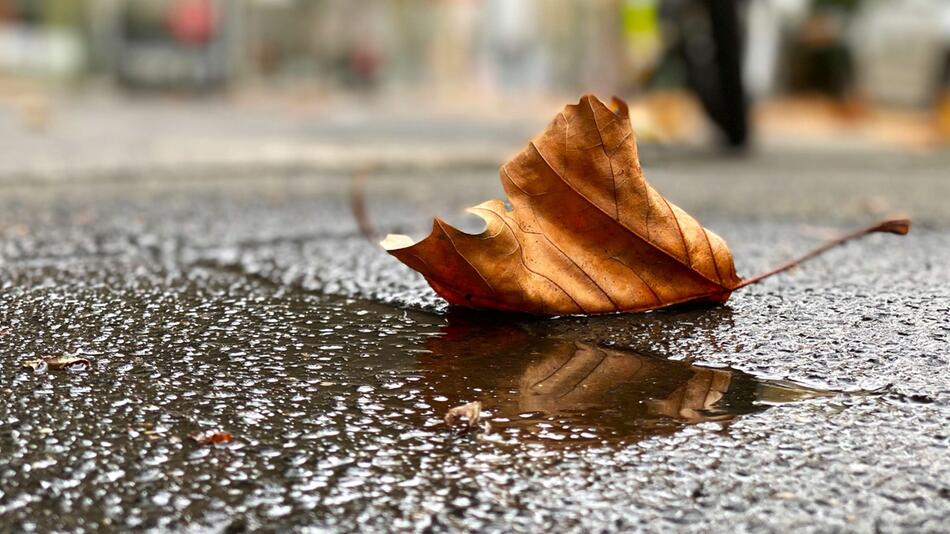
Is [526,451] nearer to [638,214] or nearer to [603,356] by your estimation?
[603,356]

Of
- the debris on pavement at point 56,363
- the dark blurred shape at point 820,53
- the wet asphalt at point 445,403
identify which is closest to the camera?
the wet asphalt at point 445,403

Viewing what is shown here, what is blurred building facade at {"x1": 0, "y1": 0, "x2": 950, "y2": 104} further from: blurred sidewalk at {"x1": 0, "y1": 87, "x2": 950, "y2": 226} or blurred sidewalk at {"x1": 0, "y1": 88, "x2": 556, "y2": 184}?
blurred sidewalk at {"x1": 0, "y1": 88, "x2": 556, "y2": 184}

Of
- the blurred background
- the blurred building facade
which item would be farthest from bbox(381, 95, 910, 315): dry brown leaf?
the blurred building facade

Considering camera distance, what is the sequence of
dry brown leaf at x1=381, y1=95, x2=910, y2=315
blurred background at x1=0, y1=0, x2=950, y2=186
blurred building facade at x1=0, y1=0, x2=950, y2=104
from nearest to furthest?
dry brown leaf at x1=381, y1=95, x2=910, y2=315 → blurred background at x1=0, y1=0, x2=950, y2=186 → blurred building facade at x1=0, y1=0, x2=950, y2=104

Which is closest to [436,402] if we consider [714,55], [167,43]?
[714,55]

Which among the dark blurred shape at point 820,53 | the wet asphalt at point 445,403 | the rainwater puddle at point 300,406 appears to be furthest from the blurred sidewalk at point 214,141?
the dark blurred shape at point 820,53

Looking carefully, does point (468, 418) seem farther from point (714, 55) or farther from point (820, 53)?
point (820, 53)

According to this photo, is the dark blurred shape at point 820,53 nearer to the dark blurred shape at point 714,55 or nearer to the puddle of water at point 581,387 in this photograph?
the dark blurred shape at point 714,55
